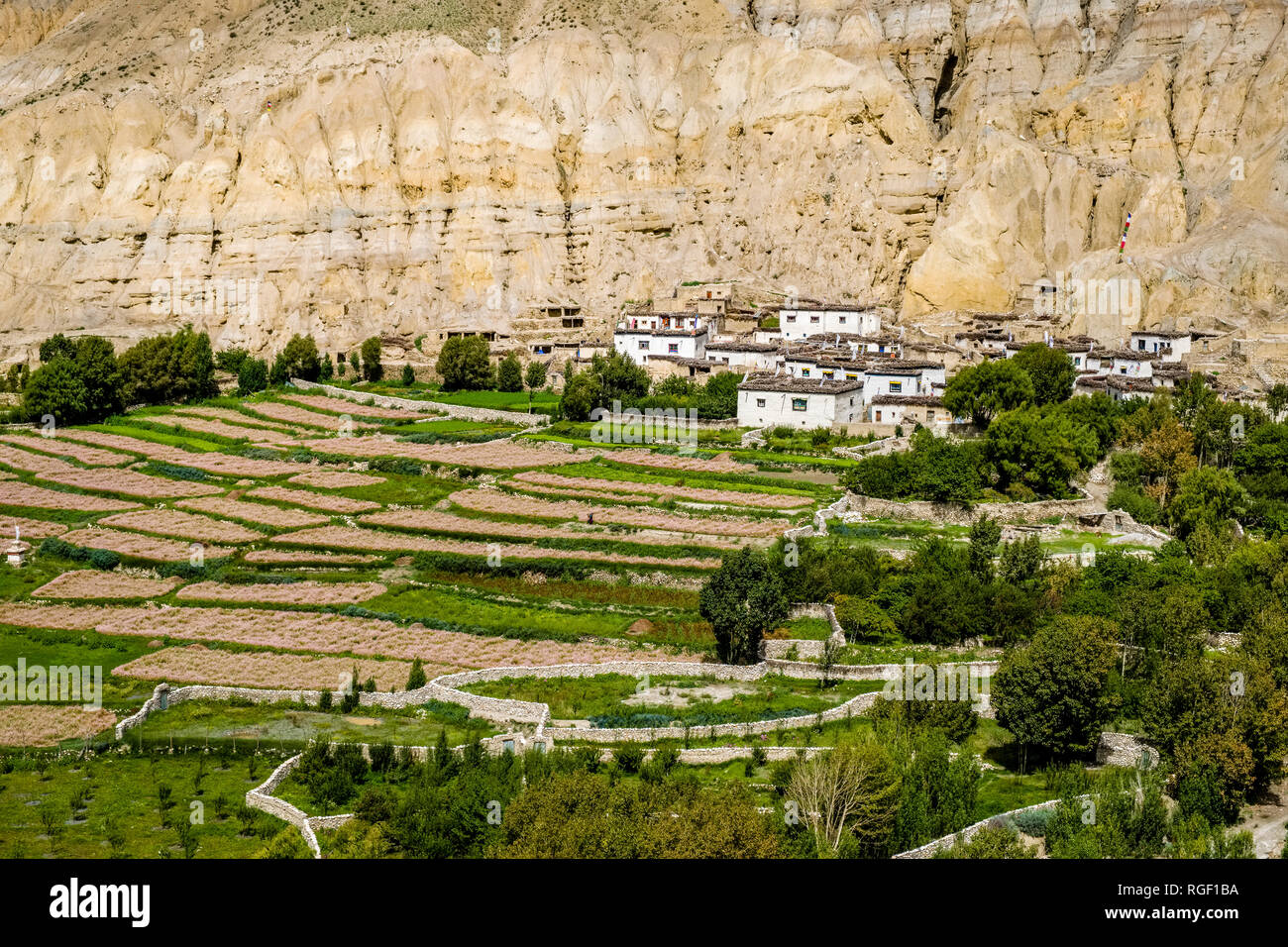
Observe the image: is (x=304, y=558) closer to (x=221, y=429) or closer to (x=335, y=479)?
(x=335, y=479)

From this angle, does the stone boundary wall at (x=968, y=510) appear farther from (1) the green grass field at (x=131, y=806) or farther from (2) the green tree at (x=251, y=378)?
(2) the green tree at (x=251, y=378)

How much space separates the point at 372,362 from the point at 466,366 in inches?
316

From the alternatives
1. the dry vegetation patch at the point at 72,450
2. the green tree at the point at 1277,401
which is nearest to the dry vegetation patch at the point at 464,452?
the dry vegetation patch at the point at 72,450

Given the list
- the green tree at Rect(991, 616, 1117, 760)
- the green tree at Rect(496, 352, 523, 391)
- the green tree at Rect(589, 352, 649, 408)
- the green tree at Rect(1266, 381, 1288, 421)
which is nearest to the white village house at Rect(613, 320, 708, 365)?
the green tree at Rect(589, 352, 649, 408)

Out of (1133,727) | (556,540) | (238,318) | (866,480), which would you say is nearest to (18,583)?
(556,540)

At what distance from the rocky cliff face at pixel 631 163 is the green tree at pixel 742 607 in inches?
2126

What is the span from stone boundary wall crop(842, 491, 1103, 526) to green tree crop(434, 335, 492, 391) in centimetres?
3666

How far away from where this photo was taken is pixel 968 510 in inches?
2183

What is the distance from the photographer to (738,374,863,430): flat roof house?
2766 inches

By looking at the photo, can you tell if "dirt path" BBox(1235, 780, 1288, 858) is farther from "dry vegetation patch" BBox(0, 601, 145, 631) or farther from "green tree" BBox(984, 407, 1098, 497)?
"dry vegetation patch" BBox(0, 601, 145, 631)

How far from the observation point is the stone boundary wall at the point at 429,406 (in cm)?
7646

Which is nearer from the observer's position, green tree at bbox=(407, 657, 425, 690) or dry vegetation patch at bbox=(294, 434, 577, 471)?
green tree at bbox=(407, 657, 425, 690)

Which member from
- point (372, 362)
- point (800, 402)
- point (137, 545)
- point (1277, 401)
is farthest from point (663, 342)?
point (137, 545)

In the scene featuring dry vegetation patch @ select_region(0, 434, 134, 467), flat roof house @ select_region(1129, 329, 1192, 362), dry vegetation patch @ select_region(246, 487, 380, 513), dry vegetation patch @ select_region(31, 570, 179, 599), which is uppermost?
flat roof house @ select_region(1129, 329, 1192, 362)
